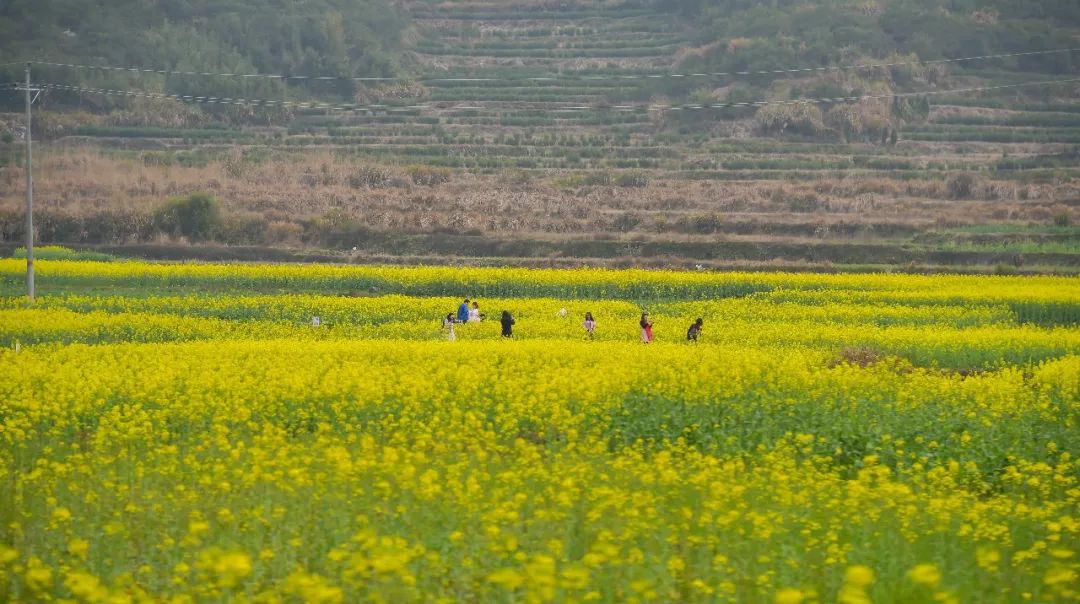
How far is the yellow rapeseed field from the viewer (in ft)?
28.6

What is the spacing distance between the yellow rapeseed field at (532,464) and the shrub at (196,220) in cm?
2456

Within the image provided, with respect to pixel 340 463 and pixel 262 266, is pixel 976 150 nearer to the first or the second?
pixel 262 266

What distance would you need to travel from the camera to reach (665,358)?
20.1m

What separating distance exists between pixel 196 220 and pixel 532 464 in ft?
141

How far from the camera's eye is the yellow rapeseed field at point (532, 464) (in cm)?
871

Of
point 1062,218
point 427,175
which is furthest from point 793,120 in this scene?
point 1062,218

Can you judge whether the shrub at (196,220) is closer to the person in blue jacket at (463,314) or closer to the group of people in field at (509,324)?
the group of people in field at (509,324)

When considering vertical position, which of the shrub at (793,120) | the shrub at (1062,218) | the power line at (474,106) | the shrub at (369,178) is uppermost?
the power line at (474,106)

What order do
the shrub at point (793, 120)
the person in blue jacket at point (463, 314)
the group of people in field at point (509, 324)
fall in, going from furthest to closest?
the shrub at point (793, 120) < the person in blue jacket at point (463, 314) < the group of people in field at point (509, 324)

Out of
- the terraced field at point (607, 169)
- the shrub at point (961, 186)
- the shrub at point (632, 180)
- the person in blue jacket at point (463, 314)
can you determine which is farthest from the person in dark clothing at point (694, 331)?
the shrub at point (632, 180)

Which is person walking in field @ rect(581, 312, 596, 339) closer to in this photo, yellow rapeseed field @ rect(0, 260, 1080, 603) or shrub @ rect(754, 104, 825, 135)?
yellow rapeseed field @ rect(0, 260, 1080, 603)

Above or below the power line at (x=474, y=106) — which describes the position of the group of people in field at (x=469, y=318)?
below

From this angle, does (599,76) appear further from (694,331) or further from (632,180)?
(694,331)

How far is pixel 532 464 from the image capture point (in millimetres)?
12453
